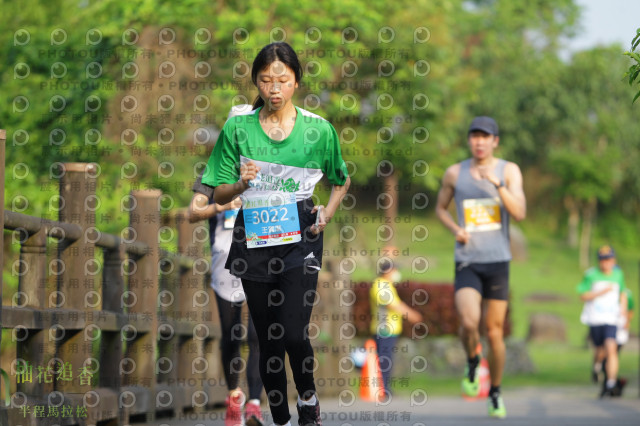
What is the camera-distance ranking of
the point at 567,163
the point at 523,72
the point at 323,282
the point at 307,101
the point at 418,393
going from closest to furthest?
the point at 323,282 → the point at 418,393 → the point at 307,101 → the point at 567,163 → the point at 523,72

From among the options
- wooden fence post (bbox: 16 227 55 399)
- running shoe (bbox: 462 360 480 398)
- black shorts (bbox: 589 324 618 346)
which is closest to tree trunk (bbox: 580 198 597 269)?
black shorts (bbox: 589 324 618 346)

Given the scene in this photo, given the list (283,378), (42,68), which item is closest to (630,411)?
(283,378)

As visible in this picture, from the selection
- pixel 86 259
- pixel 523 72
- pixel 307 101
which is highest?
pixel 523 72

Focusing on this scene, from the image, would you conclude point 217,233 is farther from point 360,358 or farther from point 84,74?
point 360,358

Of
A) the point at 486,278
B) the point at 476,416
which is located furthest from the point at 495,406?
the point at 486,278

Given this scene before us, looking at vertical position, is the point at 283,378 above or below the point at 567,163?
below

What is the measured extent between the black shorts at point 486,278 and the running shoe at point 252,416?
230 cm

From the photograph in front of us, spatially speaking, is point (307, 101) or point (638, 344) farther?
point (638, 344)

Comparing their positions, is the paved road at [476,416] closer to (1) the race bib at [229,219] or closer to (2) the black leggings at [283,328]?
(1) the race bib at [229,219]

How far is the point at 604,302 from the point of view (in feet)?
50.8

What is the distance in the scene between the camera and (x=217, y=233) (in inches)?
309

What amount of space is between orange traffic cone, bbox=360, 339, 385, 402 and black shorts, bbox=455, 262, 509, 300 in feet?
18.5

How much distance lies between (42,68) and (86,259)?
31.4ft

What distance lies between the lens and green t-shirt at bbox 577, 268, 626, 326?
1548cm
